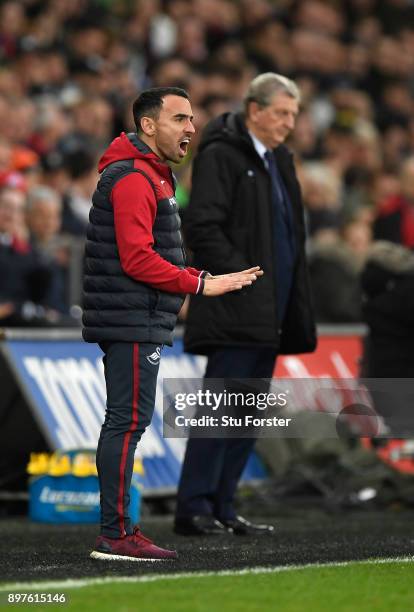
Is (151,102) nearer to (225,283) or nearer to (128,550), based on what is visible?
(225,283)

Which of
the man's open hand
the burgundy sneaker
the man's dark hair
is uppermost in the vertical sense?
the man's dark hair

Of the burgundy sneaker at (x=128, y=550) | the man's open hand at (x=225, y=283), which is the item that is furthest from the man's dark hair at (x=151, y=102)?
the burgundy sneaker at (x=128, y=550)

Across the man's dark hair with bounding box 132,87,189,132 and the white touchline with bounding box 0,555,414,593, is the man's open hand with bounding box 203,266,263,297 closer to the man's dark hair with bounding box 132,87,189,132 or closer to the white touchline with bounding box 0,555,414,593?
the man's dark hair with bounding box 132,87,189,132

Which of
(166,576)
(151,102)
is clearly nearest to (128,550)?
(166,576)

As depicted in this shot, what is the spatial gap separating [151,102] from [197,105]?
8682 millimetres

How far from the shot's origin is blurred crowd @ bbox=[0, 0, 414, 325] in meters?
11.8

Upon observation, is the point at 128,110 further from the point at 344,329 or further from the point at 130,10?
the point at 344,329

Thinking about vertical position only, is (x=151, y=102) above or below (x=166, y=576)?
above

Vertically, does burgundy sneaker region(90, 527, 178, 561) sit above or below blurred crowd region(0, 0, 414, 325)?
below

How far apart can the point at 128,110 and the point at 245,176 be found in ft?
23.9

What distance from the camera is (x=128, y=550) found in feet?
22.2

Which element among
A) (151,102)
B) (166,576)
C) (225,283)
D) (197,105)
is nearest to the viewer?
(166,576)

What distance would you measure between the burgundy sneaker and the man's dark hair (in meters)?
1.82

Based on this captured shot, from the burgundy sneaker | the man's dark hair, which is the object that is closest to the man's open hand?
the man's dark hair
